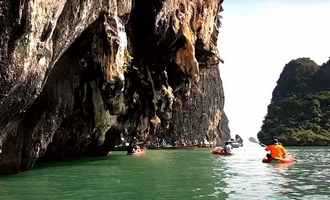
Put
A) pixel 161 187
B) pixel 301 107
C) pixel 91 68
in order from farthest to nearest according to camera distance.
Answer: pixel 301 107
pixel 91 68
pixel 161 187

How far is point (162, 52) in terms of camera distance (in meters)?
36.0

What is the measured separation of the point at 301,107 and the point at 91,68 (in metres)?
113

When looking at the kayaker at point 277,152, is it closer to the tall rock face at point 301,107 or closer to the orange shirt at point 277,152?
the orange shirt at point 277,152

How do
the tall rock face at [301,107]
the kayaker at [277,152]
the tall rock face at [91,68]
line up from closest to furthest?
the tall rock face at [91,68] < the kayaker at [277,152] < the tall rock face at [301,107]

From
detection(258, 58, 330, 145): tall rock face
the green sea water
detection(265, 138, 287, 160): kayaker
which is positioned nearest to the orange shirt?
detection(265, 138, 287, 160): kayaker

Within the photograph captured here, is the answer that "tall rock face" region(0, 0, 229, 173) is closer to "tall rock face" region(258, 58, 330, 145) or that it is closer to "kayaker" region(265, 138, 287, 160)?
"kayaker" region(265, 138, 287, 160)

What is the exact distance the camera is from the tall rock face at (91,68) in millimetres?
14391

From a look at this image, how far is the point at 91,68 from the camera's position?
88.9 feet

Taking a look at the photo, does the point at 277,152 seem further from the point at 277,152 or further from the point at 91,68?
the point at 91,68

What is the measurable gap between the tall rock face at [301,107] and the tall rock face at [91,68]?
236 feet

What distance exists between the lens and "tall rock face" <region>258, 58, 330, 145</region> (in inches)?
4574

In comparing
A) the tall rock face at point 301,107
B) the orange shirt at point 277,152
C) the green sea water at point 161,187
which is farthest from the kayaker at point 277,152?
the tall rock face at point 301,107

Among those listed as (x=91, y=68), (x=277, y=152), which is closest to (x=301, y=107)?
(x=277, y=152)

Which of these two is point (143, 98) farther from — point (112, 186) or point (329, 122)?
point (329, 122)
